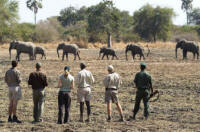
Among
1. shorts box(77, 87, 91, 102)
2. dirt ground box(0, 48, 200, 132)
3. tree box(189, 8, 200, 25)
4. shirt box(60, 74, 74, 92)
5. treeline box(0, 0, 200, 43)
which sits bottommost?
dirt ground box(0, 48, 200, 132)

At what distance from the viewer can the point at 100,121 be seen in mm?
12148

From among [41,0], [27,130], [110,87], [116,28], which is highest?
[41,0]

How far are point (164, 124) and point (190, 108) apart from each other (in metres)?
2.40

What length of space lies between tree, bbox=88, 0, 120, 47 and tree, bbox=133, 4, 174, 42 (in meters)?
13.3

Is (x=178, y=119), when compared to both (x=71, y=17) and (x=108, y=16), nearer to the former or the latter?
(x=108, y=16)

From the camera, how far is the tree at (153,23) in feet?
217

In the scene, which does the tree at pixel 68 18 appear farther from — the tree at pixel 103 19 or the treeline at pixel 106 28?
the tree at pixel 103 19

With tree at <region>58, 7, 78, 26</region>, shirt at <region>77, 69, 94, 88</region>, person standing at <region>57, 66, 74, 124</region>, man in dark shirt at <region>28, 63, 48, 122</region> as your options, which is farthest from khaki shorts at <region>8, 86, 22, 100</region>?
tree at <region>58, 7, 78, 26</region>

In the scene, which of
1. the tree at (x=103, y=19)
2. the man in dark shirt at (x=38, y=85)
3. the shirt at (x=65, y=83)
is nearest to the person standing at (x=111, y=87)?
the shirt at (x=65, y=83)

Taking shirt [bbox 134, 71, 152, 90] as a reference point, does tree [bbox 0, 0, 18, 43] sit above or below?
above

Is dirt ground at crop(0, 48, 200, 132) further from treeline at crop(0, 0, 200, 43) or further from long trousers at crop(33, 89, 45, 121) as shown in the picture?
treeline at crop(0, 0, 200, 43)

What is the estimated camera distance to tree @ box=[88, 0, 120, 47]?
5272 centimetres

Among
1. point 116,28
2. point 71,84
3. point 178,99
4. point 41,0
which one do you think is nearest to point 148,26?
point 116,28

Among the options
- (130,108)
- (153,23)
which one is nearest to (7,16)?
(153,23)
